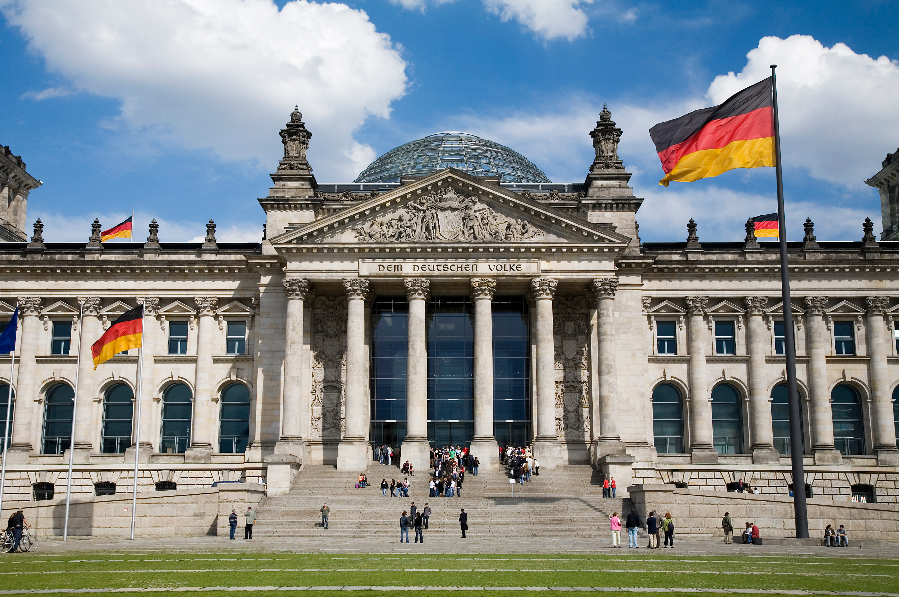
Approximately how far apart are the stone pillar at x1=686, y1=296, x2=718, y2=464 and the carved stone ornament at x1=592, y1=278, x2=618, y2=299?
8.23 metres

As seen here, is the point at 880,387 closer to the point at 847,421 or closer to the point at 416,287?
the point at 847,421

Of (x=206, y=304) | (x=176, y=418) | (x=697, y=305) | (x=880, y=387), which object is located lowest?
(x=176, y=418)

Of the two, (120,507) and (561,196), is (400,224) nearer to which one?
(561,196)

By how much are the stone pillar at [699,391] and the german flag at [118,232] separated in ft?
138

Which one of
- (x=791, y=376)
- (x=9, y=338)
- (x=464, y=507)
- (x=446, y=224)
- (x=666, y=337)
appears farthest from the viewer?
(x=666, y=337)

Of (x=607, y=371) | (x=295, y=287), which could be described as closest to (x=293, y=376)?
(x=295, y=287)

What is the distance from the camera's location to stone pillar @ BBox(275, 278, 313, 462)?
57.5 metres

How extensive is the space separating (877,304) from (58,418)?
59.9 m

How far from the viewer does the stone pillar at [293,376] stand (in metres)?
57.5

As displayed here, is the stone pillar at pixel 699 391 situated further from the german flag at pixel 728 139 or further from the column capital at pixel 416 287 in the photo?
the german flag at pixel 728 139

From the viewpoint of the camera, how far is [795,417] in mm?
33406

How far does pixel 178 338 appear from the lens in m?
65.4

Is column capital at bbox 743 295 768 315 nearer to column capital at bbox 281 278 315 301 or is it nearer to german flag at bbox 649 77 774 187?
german flag at bbox 649 77 774 187

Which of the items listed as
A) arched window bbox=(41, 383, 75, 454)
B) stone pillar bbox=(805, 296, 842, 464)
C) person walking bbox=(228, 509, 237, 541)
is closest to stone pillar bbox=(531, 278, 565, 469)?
stone pillar bbox=(805, 296, 842, 464)
